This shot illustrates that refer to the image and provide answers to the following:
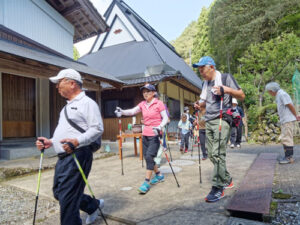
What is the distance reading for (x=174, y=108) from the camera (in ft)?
46.2

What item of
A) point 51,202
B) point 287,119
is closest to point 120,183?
point 51,202

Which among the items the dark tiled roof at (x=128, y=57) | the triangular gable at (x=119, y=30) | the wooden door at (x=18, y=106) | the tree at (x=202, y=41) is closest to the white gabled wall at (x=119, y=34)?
the triangular gable at (x=119, y=30)

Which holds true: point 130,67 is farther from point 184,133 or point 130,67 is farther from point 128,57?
point 184,133

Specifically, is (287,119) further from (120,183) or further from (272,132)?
(272,132)

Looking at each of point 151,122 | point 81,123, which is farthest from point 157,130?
point 81,123

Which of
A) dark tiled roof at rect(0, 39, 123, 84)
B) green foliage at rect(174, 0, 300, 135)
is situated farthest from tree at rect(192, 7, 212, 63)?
dark tiled roof at rect(0, 39, 123, 84)

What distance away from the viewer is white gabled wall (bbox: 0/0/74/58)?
23.8 ft

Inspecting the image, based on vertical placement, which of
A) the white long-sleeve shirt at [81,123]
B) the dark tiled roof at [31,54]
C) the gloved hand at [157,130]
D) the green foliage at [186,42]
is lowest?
the gloved hand at [157,130]

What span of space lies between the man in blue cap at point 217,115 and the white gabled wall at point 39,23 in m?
7.23

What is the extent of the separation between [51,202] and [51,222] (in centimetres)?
70

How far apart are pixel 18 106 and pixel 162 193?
21.5 feet

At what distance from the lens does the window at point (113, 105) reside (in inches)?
482

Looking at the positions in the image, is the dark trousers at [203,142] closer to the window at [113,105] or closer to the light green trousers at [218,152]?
the light green trousers at [218,152]

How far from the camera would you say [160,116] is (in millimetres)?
3770
